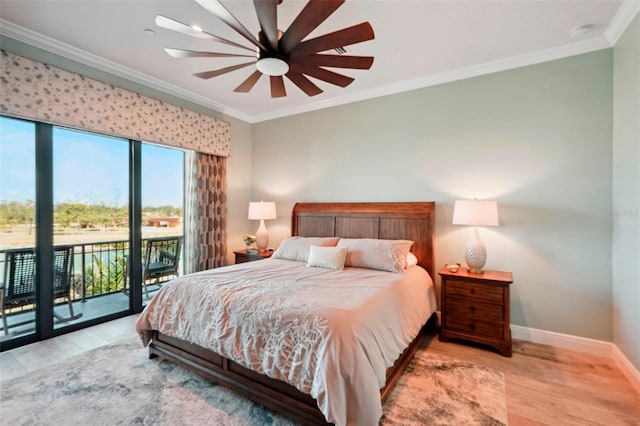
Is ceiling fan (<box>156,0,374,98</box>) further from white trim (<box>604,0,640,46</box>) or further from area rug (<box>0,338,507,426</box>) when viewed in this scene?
area rug (<box>0,338,507,426</box>)

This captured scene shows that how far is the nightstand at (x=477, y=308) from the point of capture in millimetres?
2674

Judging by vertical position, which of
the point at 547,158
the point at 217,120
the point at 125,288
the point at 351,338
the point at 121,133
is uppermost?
the point at 217,120

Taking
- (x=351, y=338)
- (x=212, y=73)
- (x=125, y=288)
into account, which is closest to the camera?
(x=351, y=338)

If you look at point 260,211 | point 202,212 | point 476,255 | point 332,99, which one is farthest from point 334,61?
point 202,212

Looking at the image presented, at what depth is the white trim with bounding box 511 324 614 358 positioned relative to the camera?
8.73ft

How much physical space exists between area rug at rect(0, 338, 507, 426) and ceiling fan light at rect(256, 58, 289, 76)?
2396 millimetres

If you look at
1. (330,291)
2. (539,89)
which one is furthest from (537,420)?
(539,89)

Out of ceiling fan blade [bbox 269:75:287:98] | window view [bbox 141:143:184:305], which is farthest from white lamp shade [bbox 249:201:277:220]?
ceiling fan blade [bbox 269:75:287:98]

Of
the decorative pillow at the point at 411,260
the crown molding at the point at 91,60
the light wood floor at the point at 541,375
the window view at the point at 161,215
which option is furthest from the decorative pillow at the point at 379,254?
the crown molding at the point at 91,60

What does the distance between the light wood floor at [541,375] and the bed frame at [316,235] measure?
735 mm

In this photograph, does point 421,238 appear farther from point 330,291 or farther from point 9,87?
point 9,87

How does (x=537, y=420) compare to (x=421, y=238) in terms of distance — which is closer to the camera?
(x=537, y=420)

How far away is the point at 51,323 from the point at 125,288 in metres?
0.80

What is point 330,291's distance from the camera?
7.14 ft
